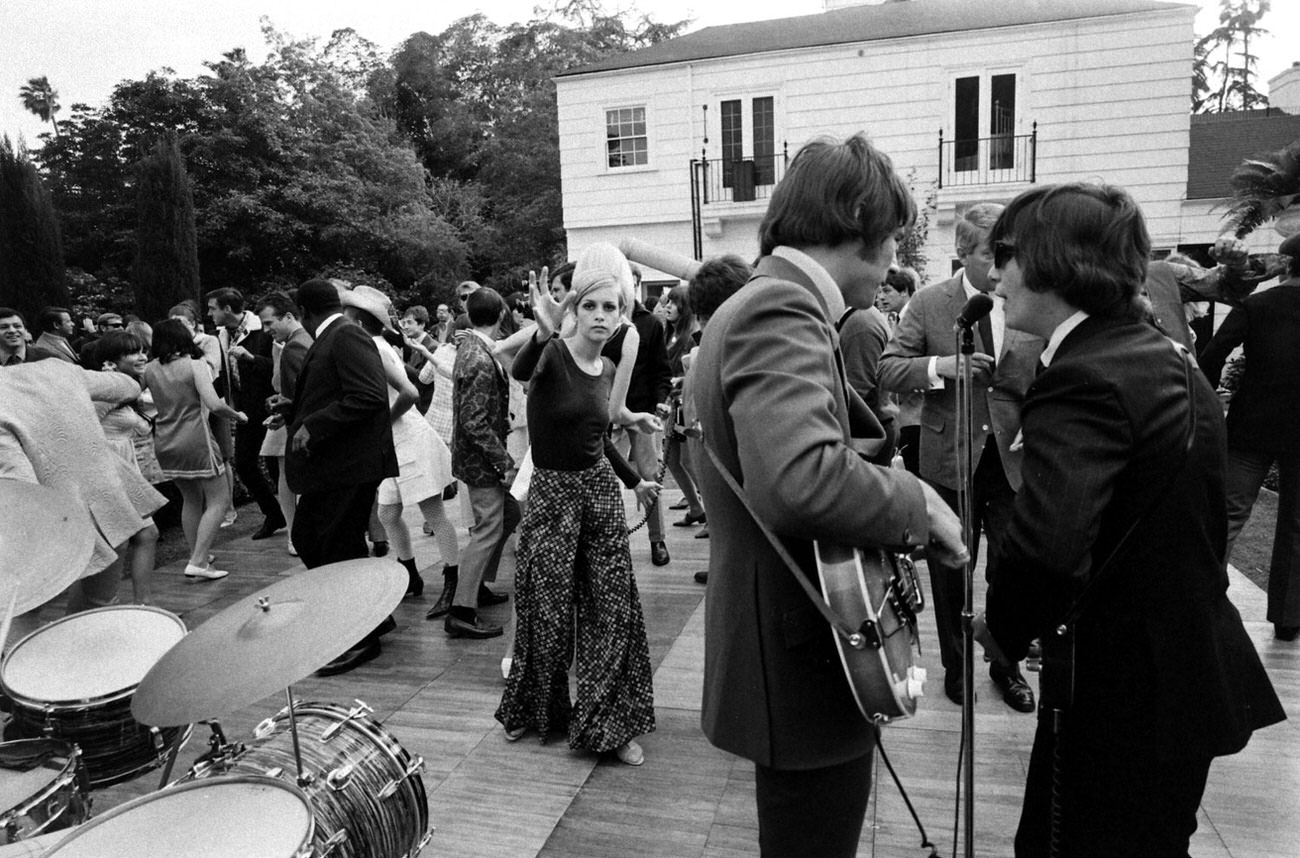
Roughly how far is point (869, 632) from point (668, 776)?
2248mm

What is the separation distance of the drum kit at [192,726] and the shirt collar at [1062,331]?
169cm

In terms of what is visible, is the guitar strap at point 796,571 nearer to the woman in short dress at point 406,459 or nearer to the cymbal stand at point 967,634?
the cymbal stand at point 967,634

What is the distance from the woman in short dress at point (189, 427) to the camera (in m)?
6.27

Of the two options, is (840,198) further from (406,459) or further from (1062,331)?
(406,459)

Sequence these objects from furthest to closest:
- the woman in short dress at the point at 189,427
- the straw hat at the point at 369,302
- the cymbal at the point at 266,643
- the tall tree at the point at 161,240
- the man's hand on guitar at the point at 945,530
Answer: the tall tree at the point at 161,240 < the woman in short dress at the point at 189,427 < the straw hat at the point at 369,302 < the cymbal at the point at 266,643 < the man's hand on guitar at the point at 945,530

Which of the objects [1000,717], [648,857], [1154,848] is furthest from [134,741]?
[1000,717]

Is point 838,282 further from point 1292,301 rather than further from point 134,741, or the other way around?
point 1292,301

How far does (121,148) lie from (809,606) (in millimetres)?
35414

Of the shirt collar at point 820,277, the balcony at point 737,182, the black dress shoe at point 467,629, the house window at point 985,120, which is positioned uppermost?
the house window at point 985,120

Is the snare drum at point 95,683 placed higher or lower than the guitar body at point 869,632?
lower

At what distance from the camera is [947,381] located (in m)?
3.82

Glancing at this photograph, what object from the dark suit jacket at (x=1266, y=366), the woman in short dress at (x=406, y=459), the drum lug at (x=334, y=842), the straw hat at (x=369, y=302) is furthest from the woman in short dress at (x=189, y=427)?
the dark suit jacket at (x=1266, y=366)

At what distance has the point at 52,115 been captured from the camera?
186 ft

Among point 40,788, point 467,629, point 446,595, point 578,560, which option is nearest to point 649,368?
point 446,595
